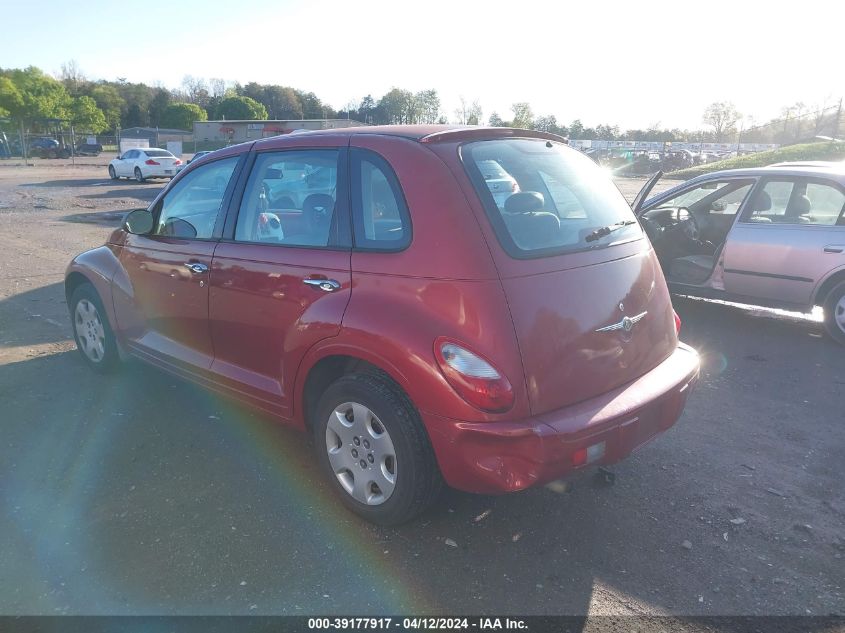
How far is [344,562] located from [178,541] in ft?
2.68

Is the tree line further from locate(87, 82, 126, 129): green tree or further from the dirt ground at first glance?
the dirt ground

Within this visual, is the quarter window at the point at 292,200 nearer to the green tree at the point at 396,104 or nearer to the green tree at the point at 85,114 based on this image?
the green tree at the point at 396,104

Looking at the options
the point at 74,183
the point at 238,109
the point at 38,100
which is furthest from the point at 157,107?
the point at 74,183

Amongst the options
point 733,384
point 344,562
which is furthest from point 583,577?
point 733,384

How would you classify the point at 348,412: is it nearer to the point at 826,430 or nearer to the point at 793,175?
the point at 826,430

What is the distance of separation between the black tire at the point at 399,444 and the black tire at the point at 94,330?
268cm

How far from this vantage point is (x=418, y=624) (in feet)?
8.68

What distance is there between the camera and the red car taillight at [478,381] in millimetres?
2719

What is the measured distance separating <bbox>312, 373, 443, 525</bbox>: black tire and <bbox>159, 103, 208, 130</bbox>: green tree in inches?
3342

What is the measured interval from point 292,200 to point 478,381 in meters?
1.69

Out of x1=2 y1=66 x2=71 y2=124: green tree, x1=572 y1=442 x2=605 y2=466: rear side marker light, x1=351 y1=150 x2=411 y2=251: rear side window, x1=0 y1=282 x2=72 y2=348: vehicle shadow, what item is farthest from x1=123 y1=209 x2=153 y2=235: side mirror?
x1=2 y1=66 x2=71 y2=124: green tree

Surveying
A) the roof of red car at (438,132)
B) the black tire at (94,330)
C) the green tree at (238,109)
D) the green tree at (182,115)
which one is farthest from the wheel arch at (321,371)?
the green tree at (182,115)

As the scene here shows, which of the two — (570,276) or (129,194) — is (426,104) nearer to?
(129,194)

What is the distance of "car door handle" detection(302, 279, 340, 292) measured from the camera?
10.5 feet
